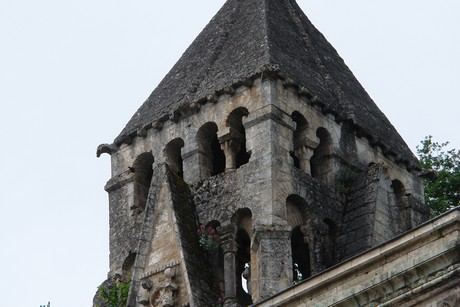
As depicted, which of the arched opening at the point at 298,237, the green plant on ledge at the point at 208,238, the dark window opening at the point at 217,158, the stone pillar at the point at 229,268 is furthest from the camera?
the dark window opening at the point at 217,158

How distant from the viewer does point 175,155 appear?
112 ft

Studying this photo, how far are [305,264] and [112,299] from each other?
3.88 m

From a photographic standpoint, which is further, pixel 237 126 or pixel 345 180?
pixel 345 180

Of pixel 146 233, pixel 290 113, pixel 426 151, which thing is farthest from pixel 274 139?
pixel 426 151

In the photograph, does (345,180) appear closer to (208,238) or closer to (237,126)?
(237,126)

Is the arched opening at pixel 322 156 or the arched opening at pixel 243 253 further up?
the arched opening at pixel 322 156

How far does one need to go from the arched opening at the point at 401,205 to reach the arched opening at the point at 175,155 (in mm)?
4493

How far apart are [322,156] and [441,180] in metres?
6.08

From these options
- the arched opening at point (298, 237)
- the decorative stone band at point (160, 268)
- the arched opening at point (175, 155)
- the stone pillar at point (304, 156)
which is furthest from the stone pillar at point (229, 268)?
the arched opening at point (175, 155)

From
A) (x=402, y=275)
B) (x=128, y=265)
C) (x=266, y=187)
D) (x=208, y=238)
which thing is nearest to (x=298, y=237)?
(x=266, y=187)

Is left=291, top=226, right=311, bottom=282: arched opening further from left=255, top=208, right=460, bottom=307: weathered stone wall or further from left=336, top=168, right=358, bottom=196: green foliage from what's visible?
left=255, top=208, right=460, bottom=307: weathered stone wall

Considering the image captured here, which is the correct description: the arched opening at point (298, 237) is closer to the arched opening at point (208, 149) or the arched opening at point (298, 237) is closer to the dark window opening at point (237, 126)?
the dark window opening at point (237, 126)

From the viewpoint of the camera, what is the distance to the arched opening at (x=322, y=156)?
3325 centimetres

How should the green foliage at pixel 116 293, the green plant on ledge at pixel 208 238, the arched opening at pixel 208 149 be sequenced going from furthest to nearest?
the arched opening at pixel 208 149, the green foliage at pixel 116 293, the green plant on ledge at pixel 208 238
